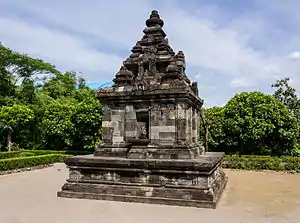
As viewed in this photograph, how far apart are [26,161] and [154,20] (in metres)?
10.2

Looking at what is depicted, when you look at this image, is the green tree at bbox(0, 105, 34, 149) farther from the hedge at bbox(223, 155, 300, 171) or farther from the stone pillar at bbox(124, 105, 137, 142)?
the stone pillar at bbox(124, 105, 137, 142)

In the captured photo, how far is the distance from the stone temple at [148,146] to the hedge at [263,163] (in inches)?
275

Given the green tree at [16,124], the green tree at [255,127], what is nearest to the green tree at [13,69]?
the green tree at [16,124]

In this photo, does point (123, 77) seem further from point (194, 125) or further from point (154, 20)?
point (194, 125)

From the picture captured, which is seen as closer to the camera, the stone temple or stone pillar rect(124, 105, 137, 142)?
the stone temple

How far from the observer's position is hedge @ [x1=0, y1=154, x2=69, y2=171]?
45.3 feet

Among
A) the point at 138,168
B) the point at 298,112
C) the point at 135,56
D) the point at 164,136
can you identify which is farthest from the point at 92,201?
the point at 298,112

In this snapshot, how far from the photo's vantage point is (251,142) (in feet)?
59.2

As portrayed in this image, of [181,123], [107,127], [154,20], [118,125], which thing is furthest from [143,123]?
[154,20]

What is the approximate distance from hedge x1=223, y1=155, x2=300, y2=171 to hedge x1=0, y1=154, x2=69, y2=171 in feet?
29.7

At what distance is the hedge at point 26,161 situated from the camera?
13802 mm

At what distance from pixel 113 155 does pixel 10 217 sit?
134 inches

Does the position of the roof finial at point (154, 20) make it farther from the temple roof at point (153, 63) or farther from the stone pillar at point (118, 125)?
the stone pillar at point (118, 125)

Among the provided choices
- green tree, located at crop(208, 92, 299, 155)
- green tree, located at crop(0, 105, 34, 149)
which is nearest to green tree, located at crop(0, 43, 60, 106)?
green tree, located at crop(0, 105, 34, 149)
